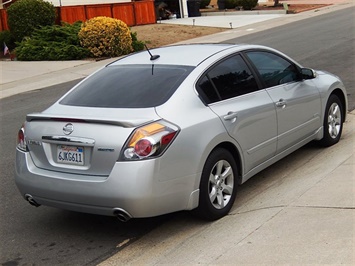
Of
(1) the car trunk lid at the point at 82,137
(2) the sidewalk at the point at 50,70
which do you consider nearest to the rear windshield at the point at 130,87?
(1) the car trunk lid at the point at 82,137

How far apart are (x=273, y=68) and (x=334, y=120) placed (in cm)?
137

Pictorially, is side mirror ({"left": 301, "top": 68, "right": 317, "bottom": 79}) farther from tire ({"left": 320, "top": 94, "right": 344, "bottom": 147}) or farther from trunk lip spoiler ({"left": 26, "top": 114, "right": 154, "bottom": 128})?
trunk lip spoiler ({"left": 26, "top": 114, "right": 154, "bottom": 128})

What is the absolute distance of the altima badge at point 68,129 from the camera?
14.5ft

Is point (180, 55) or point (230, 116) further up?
point (180, 55)

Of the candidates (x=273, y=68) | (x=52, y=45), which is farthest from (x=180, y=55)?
(x=52, y=45)

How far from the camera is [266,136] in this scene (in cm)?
530

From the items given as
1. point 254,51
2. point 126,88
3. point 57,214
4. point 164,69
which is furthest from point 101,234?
point 254,51

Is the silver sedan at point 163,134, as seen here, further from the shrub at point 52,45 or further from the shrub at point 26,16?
the shrub at point 26,16

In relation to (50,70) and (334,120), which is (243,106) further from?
(50,70)

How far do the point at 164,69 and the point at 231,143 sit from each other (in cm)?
99

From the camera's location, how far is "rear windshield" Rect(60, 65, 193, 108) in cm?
471

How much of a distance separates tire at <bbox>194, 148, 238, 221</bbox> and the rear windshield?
0.70 meters

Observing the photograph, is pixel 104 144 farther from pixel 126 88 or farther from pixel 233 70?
pixel 233 70

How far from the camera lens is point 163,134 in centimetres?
424
